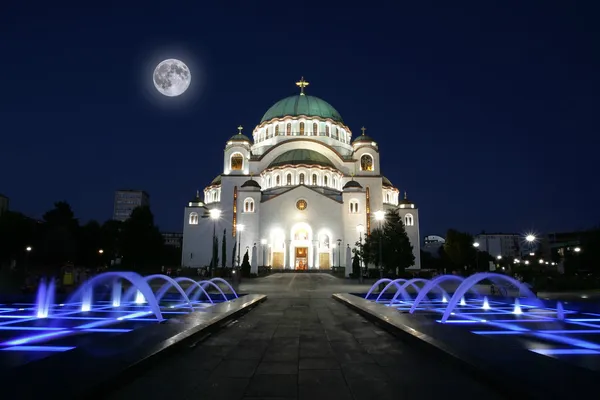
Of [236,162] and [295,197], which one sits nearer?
[295,197]

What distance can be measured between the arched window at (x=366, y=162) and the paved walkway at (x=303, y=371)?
50.8m

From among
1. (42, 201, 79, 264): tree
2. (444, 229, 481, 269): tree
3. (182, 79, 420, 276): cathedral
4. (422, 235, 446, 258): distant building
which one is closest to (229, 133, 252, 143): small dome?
(182, 79, 420, 276): cathedral

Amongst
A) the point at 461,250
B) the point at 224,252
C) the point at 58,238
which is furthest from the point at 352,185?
the point at 58,238

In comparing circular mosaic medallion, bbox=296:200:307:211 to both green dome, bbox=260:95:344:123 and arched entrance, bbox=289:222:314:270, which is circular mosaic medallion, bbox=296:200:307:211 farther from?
green dome, bbox=260:95:344:123

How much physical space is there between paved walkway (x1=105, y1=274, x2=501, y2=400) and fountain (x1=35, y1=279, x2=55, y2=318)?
22.1 feet

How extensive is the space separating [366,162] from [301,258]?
18.0m

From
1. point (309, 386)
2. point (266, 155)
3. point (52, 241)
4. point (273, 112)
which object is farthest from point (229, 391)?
point (273, 112)

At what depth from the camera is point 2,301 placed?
1438 cm

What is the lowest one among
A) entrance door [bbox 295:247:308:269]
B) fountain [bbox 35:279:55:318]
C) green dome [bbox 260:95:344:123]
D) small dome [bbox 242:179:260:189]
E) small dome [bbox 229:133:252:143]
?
fountain [bbox 35:279:55:318]

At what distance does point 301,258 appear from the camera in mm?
48781

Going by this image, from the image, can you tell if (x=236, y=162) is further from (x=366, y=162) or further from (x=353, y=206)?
(x=366, y=162)

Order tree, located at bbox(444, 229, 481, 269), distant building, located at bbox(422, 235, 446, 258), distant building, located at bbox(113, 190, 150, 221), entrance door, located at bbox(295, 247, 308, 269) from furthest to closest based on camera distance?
distant building, located at bbox(113, 190, 150, 221), distant building, located at bbox(422, 235, 446, 258), tree, located at bbox(444, 229, 481, 269), entrance door, located at bbox(295, 247, 308, 269)

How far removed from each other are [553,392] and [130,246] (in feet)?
176

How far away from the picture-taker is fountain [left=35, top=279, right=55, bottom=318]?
11.2 m
